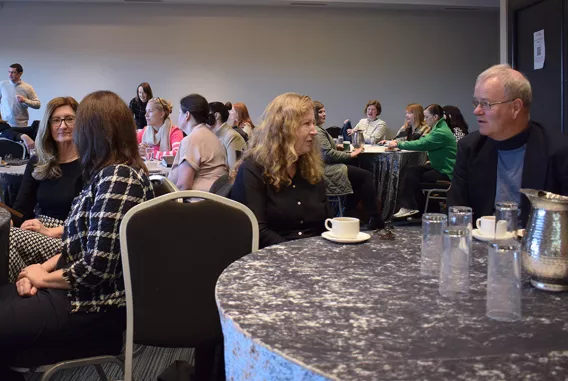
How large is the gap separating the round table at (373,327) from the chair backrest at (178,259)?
13.8 inches

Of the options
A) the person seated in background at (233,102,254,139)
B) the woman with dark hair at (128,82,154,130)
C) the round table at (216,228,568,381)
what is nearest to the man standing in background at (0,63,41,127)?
the woman with dark hair at (128,82,154,130)

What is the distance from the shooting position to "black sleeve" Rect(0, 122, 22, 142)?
7.67 meters

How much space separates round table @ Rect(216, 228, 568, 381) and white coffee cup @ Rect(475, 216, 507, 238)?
22cm

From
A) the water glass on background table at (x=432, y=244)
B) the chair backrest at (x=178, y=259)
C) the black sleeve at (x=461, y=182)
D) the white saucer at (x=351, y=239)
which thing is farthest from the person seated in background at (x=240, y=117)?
the water glass on background table at (x=432, y=244)

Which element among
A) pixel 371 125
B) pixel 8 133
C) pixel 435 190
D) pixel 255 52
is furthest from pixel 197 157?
pixel 255 52

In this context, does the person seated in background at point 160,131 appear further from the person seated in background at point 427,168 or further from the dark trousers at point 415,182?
the dark trousers at point 415,182

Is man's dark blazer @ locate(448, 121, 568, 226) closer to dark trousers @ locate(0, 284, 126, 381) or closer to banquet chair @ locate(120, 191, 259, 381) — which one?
banquet chair @ locate(120, 191, 259, 381)

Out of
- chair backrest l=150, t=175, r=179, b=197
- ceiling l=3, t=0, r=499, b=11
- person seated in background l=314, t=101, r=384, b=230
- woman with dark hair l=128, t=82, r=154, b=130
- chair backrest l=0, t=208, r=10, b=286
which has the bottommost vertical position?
person seated in background l=314, t=101, r=384, b=230

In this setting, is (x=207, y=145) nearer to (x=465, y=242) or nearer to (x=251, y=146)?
(x=251, y=146)

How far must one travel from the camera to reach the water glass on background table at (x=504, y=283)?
0.94 meters

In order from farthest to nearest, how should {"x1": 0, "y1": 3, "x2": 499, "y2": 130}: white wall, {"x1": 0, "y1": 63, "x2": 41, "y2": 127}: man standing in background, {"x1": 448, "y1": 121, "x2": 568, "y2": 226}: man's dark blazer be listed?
1. {"x1": 0, "y1": 3, "x2": 499, "y2": 130}: white wall
2. {"x1": 0, "y1": 63, "x2": 41, "y2": 127}: man standing in background
3. {"x1": 448, "y1": 121, "x2": 568, "y2": 226}: man's dark blazer

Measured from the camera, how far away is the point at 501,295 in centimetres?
96

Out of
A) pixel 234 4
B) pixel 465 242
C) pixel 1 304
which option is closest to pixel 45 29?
pixel 234 4

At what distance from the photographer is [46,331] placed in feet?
5.16
